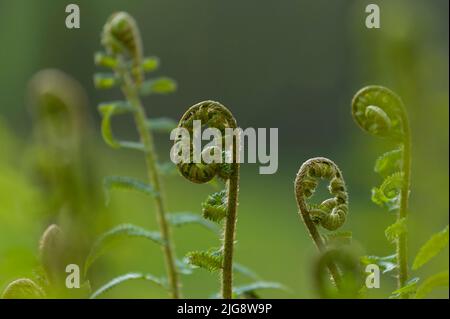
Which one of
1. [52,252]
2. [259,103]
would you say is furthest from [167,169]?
[259,103]

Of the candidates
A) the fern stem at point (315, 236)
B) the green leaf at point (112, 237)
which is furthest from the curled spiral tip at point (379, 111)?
the green leaf at point (112, 237)

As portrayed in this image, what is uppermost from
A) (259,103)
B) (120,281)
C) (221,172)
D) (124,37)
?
(124,37)

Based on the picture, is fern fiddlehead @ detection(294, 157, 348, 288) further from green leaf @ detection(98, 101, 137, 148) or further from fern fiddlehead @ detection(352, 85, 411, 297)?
green leaf @ detection(98, 101, 137, 148)

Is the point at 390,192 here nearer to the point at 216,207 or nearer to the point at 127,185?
the point at 216,207

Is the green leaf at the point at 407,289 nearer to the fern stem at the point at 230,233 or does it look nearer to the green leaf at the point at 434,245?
the green leaf at the point at 434,245

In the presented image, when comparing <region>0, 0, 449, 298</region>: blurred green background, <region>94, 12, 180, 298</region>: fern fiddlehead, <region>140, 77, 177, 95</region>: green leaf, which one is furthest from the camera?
<region>0, 0, 449, 298</region>: blurred green background

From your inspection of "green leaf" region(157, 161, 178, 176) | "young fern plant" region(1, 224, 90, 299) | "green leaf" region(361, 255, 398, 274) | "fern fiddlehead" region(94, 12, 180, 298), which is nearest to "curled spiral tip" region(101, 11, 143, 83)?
→ "fern fiddlehead" region(94, 12, 180, 298)

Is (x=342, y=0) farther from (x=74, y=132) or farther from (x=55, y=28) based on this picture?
(x=74, y=132)
